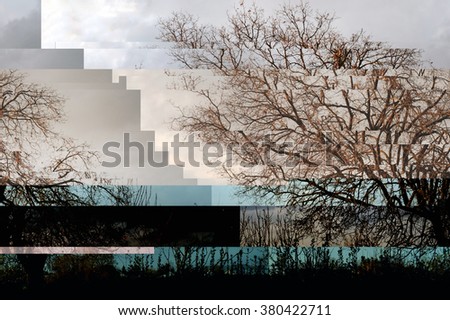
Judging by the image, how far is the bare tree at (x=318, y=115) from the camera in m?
3.87

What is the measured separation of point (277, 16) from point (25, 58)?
1.80m

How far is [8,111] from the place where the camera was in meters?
3.97

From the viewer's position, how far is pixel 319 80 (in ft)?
12.9

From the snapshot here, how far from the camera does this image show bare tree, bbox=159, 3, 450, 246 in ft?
12.7

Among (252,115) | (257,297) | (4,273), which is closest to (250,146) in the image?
(252,115)

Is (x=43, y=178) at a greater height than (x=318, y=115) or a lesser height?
lesser

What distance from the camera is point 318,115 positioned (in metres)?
3.89

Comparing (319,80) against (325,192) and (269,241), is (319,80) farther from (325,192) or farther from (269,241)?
(269,241)

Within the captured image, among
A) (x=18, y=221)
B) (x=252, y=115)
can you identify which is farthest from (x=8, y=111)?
(x=252, y=115)

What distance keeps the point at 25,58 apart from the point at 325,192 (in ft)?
7.60

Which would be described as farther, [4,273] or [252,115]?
[4,273]

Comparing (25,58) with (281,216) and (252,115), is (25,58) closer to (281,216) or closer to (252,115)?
(252,115)

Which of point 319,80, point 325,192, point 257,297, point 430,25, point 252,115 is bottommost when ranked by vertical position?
point 257,297

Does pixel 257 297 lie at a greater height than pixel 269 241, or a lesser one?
lesser
